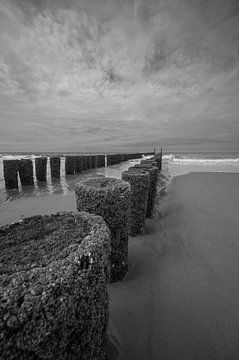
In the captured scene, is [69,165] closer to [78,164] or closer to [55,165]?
[78,164]

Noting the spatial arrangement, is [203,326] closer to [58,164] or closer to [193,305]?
[193,305]

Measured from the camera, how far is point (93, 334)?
1.14m

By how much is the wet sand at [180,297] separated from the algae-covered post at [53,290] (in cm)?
85

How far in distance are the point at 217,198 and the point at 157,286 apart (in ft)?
17.3

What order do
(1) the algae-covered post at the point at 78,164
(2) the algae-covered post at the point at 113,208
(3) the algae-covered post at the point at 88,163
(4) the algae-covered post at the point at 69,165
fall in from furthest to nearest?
(3) the algae-covered post at the point at 88,163, (1) the algae-covered post at the point at 78,164, (4) the algae-covered post at the point at 69,165, (2) the algae-covered post at the point at 113,208

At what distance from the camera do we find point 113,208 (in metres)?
2.26

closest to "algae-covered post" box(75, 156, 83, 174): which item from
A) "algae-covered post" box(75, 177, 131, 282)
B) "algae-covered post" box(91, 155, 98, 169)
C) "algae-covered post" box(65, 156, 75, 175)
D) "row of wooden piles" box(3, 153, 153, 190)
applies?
"row of wooden piles" box(3, 153, 153, 190)

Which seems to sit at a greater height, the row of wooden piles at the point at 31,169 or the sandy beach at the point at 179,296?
the row of wooden piles at the point at 31,169

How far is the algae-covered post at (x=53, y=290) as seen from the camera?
2.36 ft

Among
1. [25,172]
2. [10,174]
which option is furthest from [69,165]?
[10,174]

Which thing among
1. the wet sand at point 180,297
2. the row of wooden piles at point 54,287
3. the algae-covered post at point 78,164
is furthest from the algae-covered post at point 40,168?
the row of wooden piles at point 54,287

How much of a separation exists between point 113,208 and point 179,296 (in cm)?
140

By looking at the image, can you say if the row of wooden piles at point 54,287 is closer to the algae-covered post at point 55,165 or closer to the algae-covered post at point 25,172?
the algae-covered post at point 25,172

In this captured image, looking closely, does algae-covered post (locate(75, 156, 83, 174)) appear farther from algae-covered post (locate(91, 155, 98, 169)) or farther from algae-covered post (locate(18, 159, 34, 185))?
algae-covered post (locate(18, 159, 34, 185))
